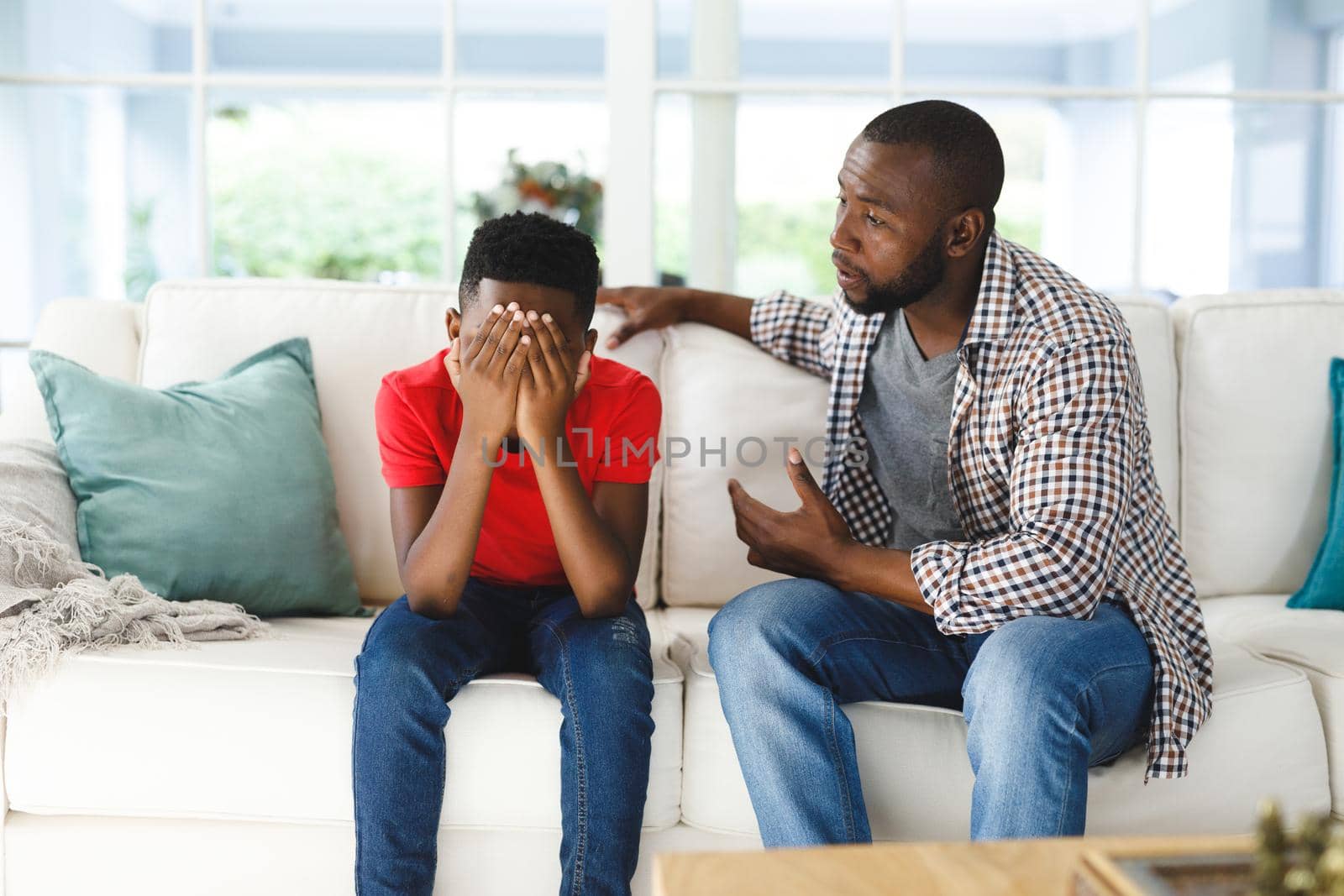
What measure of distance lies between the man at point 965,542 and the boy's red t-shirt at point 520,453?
0.18 metres

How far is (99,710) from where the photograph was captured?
1.38 m

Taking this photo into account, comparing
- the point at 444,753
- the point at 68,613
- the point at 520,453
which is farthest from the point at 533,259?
the point at 68,613

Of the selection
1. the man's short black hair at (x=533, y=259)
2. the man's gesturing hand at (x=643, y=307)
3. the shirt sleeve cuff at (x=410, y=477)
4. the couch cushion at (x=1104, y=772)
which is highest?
the man's short black hair at (x=533, y=259)

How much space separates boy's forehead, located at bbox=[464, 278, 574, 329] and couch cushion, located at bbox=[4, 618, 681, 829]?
1.53 feet

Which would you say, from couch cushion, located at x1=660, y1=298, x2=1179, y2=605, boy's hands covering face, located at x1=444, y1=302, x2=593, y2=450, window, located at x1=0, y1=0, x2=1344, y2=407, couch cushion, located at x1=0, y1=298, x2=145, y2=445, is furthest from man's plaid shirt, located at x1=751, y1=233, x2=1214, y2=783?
couch cushion, located at x1=0, y1=298, x2=145, y2=445

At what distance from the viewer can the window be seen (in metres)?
2.46

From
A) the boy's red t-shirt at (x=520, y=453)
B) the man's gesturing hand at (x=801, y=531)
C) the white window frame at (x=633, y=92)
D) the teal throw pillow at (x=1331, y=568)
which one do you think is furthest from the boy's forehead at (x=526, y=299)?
the teal throw pillow at (x=1331, y=568)

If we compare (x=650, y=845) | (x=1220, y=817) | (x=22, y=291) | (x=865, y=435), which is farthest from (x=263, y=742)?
(x=22, y=291)

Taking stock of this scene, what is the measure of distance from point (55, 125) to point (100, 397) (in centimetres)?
121

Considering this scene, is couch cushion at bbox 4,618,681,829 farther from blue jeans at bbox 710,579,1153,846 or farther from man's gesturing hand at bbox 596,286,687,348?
man's gesturing hand at bbox 596,286,687,348

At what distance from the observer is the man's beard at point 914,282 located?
155 centimetres

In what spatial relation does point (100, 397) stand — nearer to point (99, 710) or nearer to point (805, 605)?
point (99, 710)

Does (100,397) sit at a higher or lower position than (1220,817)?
higher

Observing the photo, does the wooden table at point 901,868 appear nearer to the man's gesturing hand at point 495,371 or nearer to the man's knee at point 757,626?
the man's knee at point 757,626
